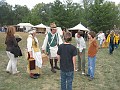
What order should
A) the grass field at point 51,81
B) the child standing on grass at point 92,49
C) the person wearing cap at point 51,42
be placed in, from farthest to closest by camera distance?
1. the person wearing cap at point 51,42
2. the child standing on grass at point 92,49
3. the grass field at point 51,81

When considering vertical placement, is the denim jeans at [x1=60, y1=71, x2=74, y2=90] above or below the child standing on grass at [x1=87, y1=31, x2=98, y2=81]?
below

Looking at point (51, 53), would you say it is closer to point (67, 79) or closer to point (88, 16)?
point (67, 79)

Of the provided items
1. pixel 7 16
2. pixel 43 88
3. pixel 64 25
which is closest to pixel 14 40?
pixel 43 88

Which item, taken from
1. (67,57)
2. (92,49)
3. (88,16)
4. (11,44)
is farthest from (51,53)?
(88,16)

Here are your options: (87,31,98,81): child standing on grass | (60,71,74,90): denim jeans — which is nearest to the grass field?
(87,31,98,81): child standing on grass

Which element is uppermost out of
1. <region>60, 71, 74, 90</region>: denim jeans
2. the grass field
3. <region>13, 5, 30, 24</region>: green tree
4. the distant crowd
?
<region>13, 5, 30, 24</region>: green tree

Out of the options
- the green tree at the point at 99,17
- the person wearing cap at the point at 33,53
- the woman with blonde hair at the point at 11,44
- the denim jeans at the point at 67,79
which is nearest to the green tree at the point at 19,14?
the green tree at the point at 99,17

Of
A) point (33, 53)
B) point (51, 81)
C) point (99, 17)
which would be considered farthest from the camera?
point (99, 17)

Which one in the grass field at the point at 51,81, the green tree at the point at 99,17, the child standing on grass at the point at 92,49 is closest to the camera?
the grass field at the point at 51,81

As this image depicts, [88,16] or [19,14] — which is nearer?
[88,16]

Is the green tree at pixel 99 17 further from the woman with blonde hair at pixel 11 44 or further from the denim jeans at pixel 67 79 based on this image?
the denim jeans at pixel 67 79

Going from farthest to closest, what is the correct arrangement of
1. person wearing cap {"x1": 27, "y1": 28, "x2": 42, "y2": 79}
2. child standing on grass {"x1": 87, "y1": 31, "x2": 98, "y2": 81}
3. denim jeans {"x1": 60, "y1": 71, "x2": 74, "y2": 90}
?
child standing on grass {"x1": 87, "y1": 31, "x2": 98, "y2": 81} < person wearing cap {"x1": 27, "y1": 28, "x2": 42, "y2": 79} < denim jeans {"x1": 60, "y1": 71, "x2": 74, "y2": 90}

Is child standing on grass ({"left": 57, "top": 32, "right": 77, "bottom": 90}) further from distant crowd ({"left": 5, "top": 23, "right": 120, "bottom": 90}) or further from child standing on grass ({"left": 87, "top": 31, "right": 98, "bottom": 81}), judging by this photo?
child standing on grass ({"left": 87, "top": 31, "right": 98, "bottom": 81})

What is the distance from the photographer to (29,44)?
9.30 meters
